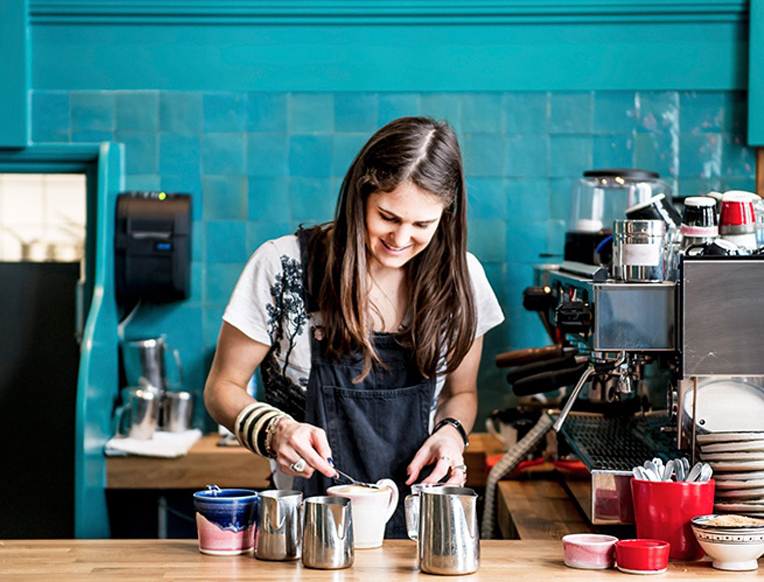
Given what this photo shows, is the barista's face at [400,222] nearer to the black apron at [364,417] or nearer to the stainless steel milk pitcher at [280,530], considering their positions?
the black apron at [364,417]

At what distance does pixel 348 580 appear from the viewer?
1413 millimetres

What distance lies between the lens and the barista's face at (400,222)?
1832mm

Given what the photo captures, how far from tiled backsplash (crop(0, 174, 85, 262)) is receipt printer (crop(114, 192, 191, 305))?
12.1 inches

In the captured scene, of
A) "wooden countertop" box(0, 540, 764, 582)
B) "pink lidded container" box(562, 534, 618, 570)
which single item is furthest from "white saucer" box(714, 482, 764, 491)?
"pink lidded container" box(562, 534, 618, 570)

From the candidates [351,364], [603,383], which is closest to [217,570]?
[351,364]

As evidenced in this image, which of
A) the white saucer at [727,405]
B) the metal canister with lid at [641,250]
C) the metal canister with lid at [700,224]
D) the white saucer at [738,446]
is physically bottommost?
the white saucer at [738,446]

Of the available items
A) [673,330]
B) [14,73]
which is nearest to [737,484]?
A: [673,330]

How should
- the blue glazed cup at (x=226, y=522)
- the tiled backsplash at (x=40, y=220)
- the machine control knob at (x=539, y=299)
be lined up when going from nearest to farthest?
the blue glazed cup at (x=226, y=522) → the machine control knob at (x=539, y=299) → the tiled backsplash at (x=40, y=220)

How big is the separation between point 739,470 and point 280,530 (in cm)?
77

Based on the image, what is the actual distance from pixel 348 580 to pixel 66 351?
205cm

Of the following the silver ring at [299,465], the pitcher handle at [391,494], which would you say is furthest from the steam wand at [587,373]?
the silver ring at [299,465]

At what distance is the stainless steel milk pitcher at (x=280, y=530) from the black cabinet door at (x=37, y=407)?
1859 mm

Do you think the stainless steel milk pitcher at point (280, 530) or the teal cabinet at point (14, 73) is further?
the teal cabinet at point (14, 73)

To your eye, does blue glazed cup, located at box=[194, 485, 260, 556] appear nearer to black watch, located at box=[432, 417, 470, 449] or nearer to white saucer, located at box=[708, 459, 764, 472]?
black watch, located at box=[432, 417, 470, 449]
